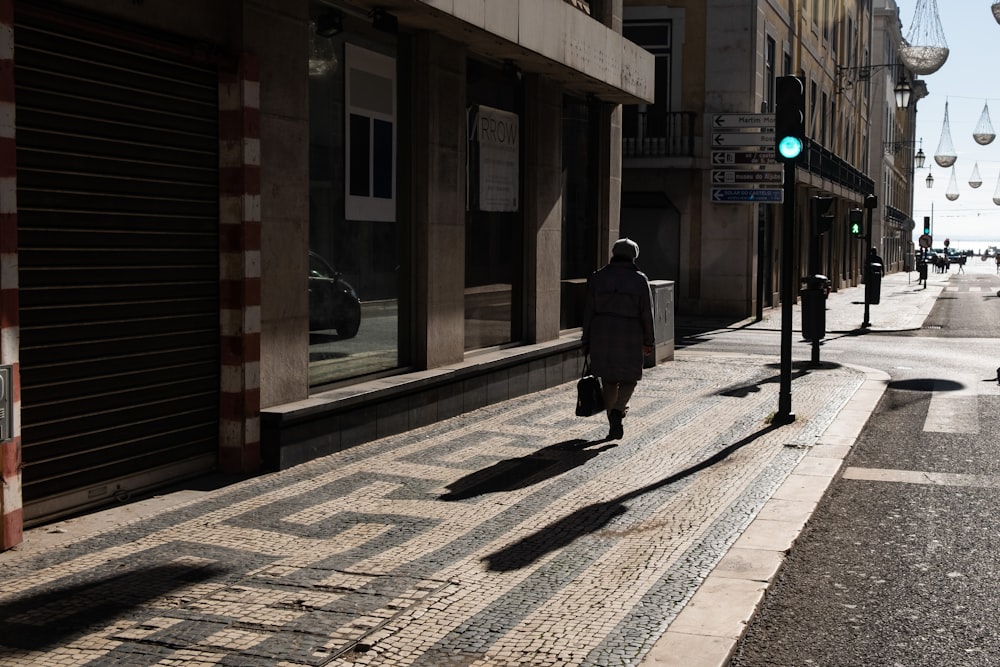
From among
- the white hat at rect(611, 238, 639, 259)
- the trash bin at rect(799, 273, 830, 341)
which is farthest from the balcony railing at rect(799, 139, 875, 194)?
the white hat at rect(611, 238, 639, 259)

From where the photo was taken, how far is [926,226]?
52.3 m

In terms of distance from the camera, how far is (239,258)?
8.00 m

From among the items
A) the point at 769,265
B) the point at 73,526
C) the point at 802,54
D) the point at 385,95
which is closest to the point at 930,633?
the point at 73,526

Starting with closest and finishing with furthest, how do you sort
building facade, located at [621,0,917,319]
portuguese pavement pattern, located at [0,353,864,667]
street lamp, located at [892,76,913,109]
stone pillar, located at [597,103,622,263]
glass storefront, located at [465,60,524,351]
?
portuguese pavement pattern, located at [0,353,864,667], glass storefront, located at [465,60,524,351], stone pillar, located at [597,103,622,263], building facade, located at [621,0,917,319], street lamp, located at [892,76,913,109]

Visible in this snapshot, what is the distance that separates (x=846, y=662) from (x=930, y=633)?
565 millimetres

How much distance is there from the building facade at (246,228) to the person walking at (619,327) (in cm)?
159

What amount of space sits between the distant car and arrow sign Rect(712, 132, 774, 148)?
1698 cm

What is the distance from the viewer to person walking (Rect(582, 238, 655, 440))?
955cm

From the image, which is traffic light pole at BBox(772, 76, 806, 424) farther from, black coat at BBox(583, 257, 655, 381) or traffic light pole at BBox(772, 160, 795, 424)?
black coat at BBox(583, 257, 655, 381)

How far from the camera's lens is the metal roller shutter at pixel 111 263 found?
21.3 ft

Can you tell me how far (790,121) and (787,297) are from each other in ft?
5.01

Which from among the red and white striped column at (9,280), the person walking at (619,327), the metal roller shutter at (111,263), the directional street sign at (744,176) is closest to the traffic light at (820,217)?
the directional street sign at (744,176)

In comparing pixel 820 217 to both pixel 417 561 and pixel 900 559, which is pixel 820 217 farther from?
pixel 417 561

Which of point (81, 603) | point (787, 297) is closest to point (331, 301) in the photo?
point (787, 297)
